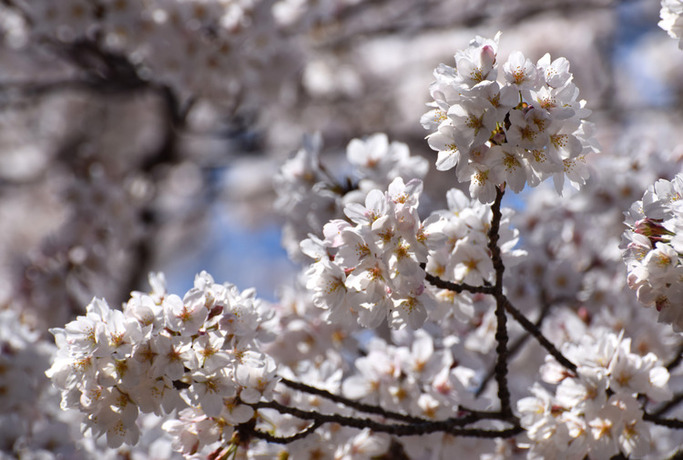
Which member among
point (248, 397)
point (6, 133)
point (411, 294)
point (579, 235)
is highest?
point (6, 133)

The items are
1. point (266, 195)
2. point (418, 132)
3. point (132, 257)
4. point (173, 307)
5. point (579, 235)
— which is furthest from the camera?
point (266, 195)

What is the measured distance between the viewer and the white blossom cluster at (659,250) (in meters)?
1.60

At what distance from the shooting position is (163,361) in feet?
5.58

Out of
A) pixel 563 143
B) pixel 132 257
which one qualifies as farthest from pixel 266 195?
pixel 563 143

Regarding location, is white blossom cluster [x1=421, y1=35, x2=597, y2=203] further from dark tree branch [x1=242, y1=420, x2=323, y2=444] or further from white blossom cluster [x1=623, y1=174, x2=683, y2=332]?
dark tree branch [x1=242, y1=420, x2=323, y2=444]

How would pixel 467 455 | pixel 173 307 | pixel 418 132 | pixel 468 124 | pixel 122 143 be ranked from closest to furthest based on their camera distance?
pixel 468 124
pixel 173 307
pixel 467 455
pixel 418 132
pixel 122 143

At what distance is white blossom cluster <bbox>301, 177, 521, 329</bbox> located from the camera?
5.42ft

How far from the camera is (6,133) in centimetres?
965

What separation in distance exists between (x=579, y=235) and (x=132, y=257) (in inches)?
162

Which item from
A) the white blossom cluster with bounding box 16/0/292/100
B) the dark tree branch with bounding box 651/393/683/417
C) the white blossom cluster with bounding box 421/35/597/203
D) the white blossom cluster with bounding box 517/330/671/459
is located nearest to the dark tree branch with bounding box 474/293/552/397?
the dark tree branch with bounding box 651/393/683/417

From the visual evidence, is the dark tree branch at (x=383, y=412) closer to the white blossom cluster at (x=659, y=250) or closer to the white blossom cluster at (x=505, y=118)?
the white blossom cluster at (x=659, y=250)

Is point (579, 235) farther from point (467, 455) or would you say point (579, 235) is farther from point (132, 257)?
point (132, 257)

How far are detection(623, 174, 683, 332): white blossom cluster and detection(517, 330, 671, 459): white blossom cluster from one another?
0.91 ft

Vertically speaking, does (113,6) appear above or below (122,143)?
below
